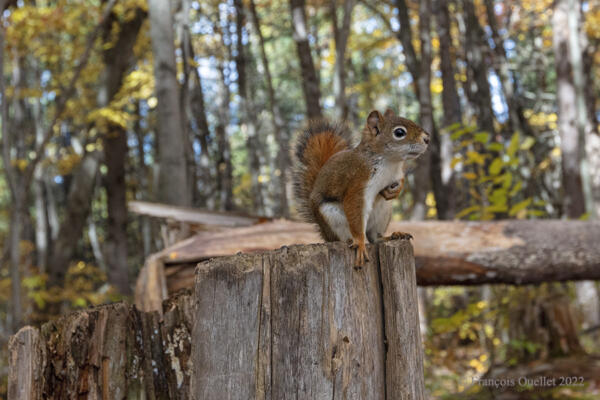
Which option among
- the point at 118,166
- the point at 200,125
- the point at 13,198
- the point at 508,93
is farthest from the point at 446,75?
the point at 118,166

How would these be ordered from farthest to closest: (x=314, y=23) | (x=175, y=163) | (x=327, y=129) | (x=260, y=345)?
(x=314, y=23) < (x=175, y=163) < (x=327, y=129) < (x=260, y=345)

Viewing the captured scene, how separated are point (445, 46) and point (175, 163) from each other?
4.30m

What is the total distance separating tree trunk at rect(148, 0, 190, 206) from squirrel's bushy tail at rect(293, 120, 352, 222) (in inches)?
107

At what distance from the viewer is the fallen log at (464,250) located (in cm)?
399

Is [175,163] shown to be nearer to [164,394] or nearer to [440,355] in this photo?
[164,394]

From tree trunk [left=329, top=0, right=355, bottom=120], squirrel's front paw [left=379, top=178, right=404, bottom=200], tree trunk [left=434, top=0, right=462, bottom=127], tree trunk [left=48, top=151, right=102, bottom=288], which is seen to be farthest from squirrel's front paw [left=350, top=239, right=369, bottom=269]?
tree trunk [left=48, top=151, right=102, bottom=288]

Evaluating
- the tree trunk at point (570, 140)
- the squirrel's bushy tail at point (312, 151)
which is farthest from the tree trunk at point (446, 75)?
the squirrel's bushy tail at point (312, 151)

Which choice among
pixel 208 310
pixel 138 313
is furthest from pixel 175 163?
pixel 208 310

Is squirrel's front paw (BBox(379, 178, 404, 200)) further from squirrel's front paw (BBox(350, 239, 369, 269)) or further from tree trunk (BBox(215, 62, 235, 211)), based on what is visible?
tree trunk (BBox(215, 62, 235, 211))

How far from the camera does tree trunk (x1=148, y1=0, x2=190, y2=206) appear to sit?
5121mm

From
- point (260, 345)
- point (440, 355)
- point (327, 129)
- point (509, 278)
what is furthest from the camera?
point (440, 355)

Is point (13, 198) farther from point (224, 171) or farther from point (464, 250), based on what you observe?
point (224, 171)

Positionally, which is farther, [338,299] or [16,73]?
[16,73]

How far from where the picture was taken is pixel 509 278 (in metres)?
4.09
